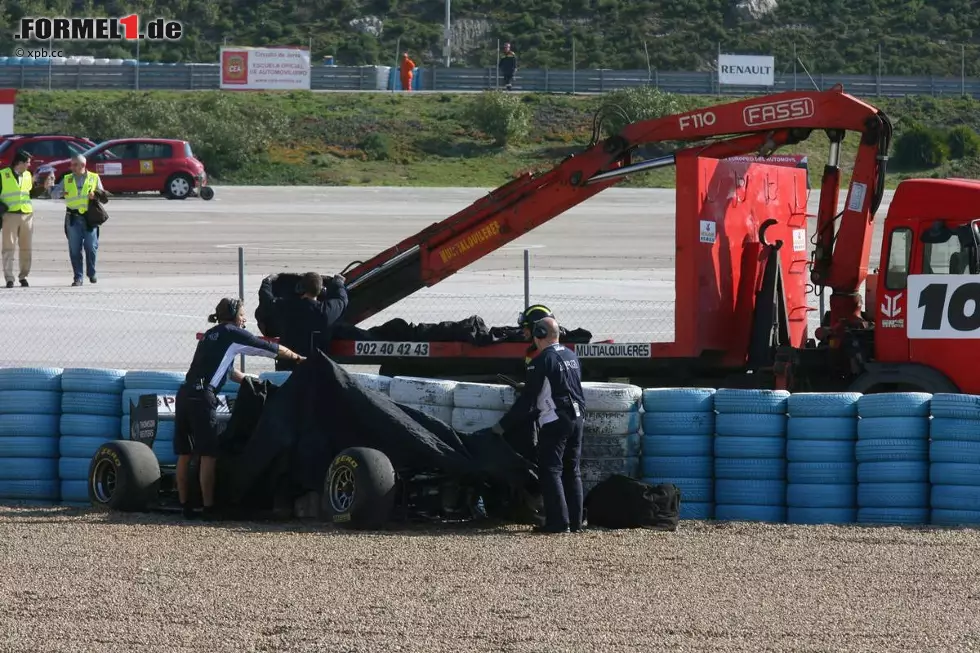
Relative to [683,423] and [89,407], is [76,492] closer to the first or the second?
[89,407]

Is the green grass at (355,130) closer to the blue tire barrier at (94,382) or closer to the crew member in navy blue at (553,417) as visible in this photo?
the blue tire barrier at (94,382)

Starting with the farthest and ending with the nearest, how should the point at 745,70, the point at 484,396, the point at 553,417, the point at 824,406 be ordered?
the point at 745,70 < the point at 484,396 < the point at 824,406 < the point at 553,417

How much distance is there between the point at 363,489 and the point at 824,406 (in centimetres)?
314

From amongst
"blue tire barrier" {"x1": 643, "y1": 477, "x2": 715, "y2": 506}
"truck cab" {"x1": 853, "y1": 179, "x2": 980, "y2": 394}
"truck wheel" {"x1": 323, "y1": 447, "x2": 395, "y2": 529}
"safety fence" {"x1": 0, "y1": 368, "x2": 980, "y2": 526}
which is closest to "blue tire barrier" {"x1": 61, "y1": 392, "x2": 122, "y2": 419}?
"safety fence" {"x1": 0, "y1": 368, "x2": 980, "y2": 526}

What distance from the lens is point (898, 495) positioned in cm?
1030

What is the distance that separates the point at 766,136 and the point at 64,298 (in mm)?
11481

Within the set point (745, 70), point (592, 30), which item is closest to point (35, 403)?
point (745, 70)

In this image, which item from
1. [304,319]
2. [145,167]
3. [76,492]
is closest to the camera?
[76,492]

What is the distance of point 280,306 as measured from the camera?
12914 mm

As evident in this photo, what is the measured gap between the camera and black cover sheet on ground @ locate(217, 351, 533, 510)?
10.2 metres

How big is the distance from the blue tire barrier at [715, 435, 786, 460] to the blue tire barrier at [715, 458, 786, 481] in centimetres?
3

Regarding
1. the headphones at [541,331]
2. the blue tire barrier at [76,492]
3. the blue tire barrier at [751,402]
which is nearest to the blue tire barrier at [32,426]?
the blue tire barrier at [76,492]

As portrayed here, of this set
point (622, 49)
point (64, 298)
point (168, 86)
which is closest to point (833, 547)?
point (64, 298)

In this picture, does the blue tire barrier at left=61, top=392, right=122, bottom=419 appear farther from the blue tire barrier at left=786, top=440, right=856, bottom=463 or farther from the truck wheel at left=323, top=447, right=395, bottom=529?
the blue tire barrier at left=786, top=440, right=856, bottom=463
